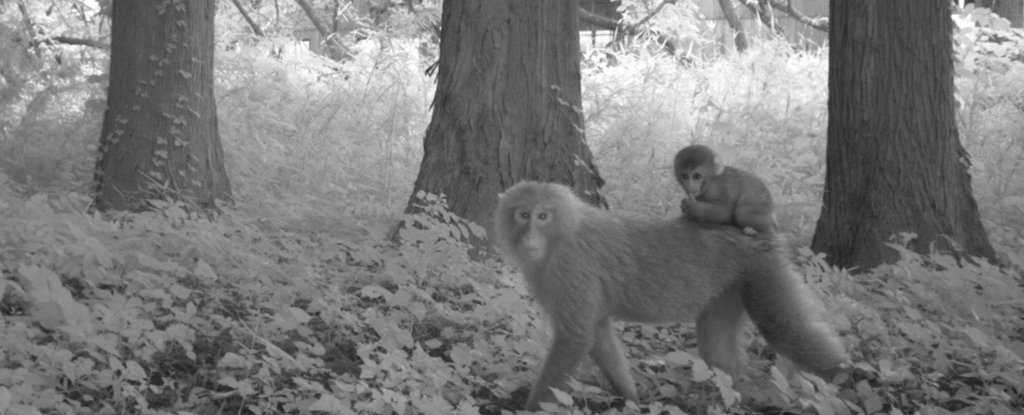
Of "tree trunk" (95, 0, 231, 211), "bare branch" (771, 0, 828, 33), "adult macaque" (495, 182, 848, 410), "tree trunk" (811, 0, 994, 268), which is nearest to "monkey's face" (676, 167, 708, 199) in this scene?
"adult macaque" (495, 182, 848, 410)

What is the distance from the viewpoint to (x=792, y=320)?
207 inches

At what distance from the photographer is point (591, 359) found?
5.60 m

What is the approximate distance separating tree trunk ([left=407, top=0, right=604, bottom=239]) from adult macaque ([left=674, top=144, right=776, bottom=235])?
2.38 meters

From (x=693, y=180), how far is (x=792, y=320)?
3.08 ft

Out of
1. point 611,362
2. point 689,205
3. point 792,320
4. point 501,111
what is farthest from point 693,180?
point 501,111

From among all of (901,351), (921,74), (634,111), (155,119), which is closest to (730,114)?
(634,111)

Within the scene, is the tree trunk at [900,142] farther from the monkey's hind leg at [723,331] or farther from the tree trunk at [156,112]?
the tree trunk at [156,112]

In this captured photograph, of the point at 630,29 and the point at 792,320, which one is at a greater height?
the point at 630,29

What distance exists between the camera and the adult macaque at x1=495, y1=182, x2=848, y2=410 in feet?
16.7

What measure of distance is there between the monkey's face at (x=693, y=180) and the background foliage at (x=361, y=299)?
89cm

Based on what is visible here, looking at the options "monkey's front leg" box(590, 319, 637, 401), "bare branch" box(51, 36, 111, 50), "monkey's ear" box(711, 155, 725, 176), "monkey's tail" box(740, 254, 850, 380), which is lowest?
"monkey's front leg" box(590, 319, 637, 401)

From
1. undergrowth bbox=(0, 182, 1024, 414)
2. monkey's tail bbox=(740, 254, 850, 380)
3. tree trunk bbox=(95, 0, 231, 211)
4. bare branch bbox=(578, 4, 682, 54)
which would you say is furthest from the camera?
bare branch bbox=(578, 4, 682, 54)

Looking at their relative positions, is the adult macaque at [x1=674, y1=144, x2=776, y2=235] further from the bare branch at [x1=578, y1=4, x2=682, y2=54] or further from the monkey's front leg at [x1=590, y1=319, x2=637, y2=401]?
the bare branch at [x1=578, y1=4, x2=682, y2=54]

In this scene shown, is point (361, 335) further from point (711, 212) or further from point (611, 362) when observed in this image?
point (711, 212)
